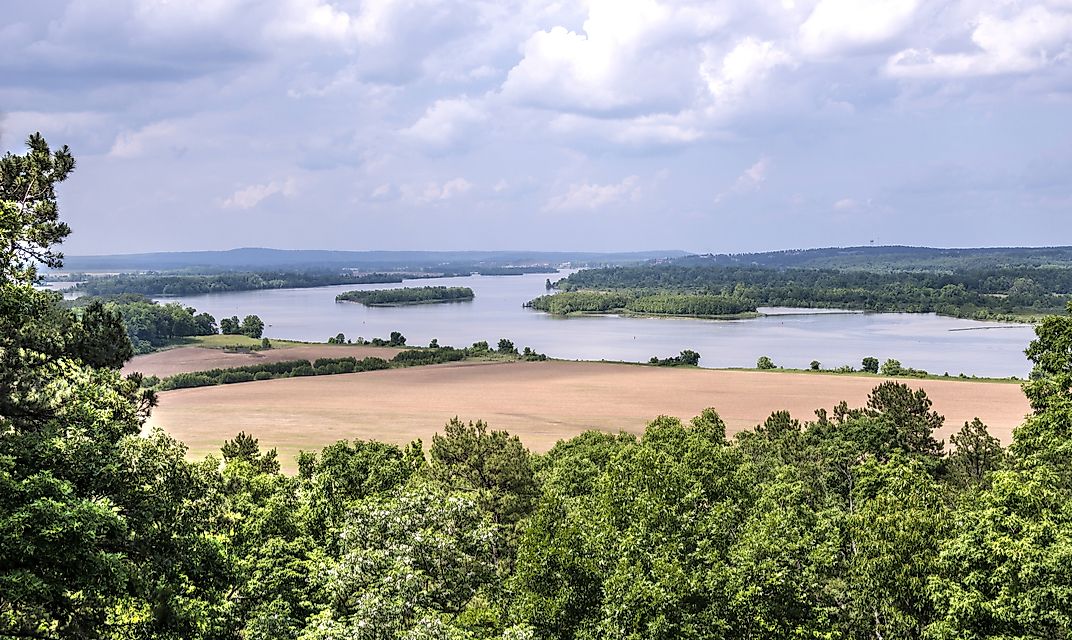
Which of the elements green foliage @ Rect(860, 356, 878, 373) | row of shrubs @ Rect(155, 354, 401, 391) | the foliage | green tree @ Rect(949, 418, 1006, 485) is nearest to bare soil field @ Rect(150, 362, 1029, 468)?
row of shrubs @ Rect(155, 354, 401, 391)

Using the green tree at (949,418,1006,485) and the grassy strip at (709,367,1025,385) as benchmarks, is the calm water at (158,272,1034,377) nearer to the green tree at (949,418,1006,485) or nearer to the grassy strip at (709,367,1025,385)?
the grassy strip at (709,367,1025,385)

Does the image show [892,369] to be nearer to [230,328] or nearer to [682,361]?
[682,361]

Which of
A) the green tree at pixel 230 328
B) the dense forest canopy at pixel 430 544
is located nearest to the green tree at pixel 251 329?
the green tree at pixel 230 328

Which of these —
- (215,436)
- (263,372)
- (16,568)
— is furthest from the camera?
(263,372)

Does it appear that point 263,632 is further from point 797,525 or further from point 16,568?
point 797,525

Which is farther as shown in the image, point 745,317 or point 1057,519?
point 745,317

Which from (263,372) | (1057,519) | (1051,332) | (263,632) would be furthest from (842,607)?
(263,372)

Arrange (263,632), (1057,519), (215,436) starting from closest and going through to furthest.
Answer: (263,632) → (1057,519) → (215,436)

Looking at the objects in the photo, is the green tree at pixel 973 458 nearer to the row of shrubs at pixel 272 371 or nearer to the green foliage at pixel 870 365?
the green foliage at pixel 870 365
